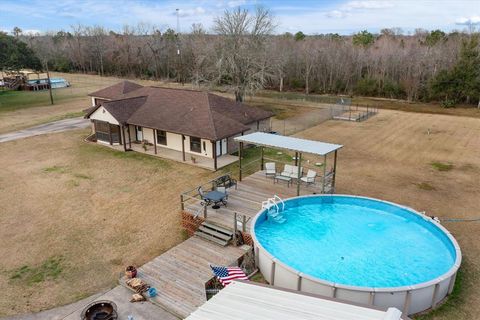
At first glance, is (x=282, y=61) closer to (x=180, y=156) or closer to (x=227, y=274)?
(x=180, y=156)

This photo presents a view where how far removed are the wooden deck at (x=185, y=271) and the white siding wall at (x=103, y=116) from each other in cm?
1668

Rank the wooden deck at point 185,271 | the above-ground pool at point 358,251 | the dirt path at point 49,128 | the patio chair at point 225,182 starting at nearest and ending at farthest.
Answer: the above-ground pool at point 358,251 < the wooden deck at point 185,271 < the patio chair at point 225,182 < the dirt path at point 49,128

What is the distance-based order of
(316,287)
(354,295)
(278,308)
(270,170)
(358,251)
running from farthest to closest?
(270,170) < (358,251) < (316,287) < (354,295) < (278,308)

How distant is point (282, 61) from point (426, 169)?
113 feet

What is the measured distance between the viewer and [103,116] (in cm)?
2859

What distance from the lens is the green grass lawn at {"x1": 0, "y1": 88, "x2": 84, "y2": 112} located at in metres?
46.9

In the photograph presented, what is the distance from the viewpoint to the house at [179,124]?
25047 millimetres

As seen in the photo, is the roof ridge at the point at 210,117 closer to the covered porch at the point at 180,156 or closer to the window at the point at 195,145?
the window at the point at 195,145

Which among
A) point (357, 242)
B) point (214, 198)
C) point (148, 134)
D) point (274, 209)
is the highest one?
point (148, 134)

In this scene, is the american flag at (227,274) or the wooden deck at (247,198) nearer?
the american flag at (227,274)

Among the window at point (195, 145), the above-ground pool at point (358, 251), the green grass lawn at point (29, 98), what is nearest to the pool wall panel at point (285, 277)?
the above-ground pool at point (358, 251)

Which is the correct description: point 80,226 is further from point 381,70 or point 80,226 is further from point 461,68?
point 381,70

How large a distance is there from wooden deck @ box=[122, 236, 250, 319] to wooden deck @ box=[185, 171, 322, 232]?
4.35 feet

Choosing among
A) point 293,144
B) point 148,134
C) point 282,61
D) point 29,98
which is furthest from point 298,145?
Result: point 29,98
